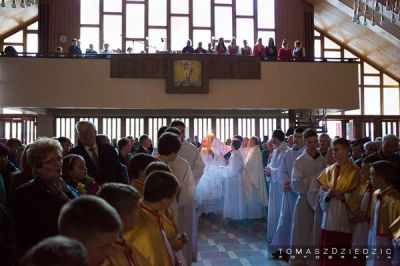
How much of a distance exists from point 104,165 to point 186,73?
859 centimetres

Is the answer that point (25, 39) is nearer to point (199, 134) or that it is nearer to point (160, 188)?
point (199, 134)

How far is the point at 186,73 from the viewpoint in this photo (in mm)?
12898

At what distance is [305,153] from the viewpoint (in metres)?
5.37

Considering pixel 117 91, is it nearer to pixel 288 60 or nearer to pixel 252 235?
pixel 288 60

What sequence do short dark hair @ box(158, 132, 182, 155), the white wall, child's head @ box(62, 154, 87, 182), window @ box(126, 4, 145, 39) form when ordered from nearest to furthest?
1. child's head @ box(62, 154, 87, 182)
2. short dark hair @ box(158, 132, 182, 155)
3. the white wall
4. window @ box(126, 4, 145, 39)

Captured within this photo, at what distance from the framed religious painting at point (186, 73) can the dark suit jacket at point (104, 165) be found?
841 centimetres

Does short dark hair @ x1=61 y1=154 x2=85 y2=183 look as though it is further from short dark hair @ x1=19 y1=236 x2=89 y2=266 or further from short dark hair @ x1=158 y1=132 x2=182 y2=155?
short dark hair @ x1=19 y1=236 x2=89 y2=266

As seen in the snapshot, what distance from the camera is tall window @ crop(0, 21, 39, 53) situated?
18266 millimetres

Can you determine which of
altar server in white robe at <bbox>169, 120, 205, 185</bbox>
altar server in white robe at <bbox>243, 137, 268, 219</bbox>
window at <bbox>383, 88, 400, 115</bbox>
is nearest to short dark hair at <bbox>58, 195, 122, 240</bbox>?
altar server in white robe at <bbox>169, 120, 205, 185</bbox>

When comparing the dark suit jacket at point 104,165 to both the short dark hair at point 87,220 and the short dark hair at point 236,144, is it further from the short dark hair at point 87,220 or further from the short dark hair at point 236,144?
the short dark hair at point 236,144

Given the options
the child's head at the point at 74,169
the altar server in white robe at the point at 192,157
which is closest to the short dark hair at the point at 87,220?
the child's head at the point at 74,169

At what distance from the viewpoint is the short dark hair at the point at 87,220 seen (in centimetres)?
153

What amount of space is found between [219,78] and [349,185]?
358 inches

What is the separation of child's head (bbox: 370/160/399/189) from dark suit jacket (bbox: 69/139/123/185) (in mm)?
2500
